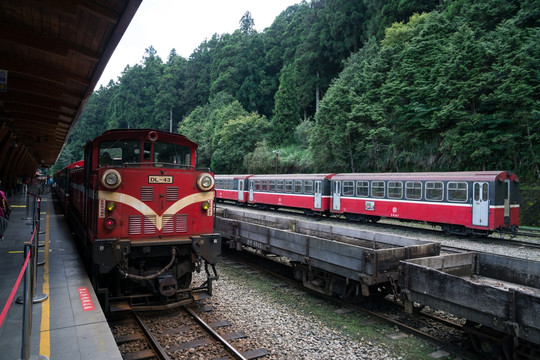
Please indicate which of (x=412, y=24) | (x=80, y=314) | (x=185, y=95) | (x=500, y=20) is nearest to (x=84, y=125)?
(x=185, y=95)

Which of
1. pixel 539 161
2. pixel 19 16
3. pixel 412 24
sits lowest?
pixel 539 161

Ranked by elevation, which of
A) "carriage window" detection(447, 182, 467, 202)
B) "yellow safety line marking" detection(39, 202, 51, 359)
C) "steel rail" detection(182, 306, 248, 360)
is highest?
"carriage window" detection(447, 182, 467, 202)

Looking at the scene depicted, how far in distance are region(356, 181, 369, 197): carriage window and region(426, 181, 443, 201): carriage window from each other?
354 cm

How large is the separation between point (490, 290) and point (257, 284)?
213 inches

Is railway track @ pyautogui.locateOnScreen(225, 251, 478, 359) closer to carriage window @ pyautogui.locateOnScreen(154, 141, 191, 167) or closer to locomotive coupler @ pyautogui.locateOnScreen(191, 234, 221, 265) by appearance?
locomotive coupler @ pyautogui.locateOnScreen(191, 234, 221, 265)

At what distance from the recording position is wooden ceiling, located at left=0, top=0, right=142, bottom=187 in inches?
228

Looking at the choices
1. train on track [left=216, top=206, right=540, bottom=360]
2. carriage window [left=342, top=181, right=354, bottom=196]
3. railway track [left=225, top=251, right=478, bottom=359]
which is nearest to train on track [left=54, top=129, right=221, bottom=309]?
train on track [left=216, top=206, right=540, bottom=360]

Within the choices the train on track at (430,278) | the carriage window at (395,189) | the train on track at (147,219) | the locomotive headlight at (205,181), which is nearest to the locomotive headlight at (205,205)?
the train on track at (147,219)

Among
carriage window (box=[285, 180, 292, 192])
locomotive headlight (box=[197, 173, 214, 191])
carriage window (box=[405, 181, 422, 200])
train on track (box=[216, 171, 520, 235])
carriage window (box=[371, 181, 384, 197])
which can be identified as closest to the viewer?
locomotive headlight (box=[197, 173, 214, 191])

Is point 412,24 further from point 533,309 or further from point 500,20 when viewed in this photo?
point 533,309

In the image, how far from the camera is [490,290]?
449 cm

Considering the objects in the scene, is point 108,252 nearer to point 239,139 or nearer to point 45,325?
point 45,325

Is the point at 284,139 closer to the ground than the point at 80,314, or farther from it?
farther from it

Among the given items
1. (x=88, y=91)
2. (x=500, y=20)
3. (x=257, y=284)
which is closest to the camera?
(x=257, y=284)
